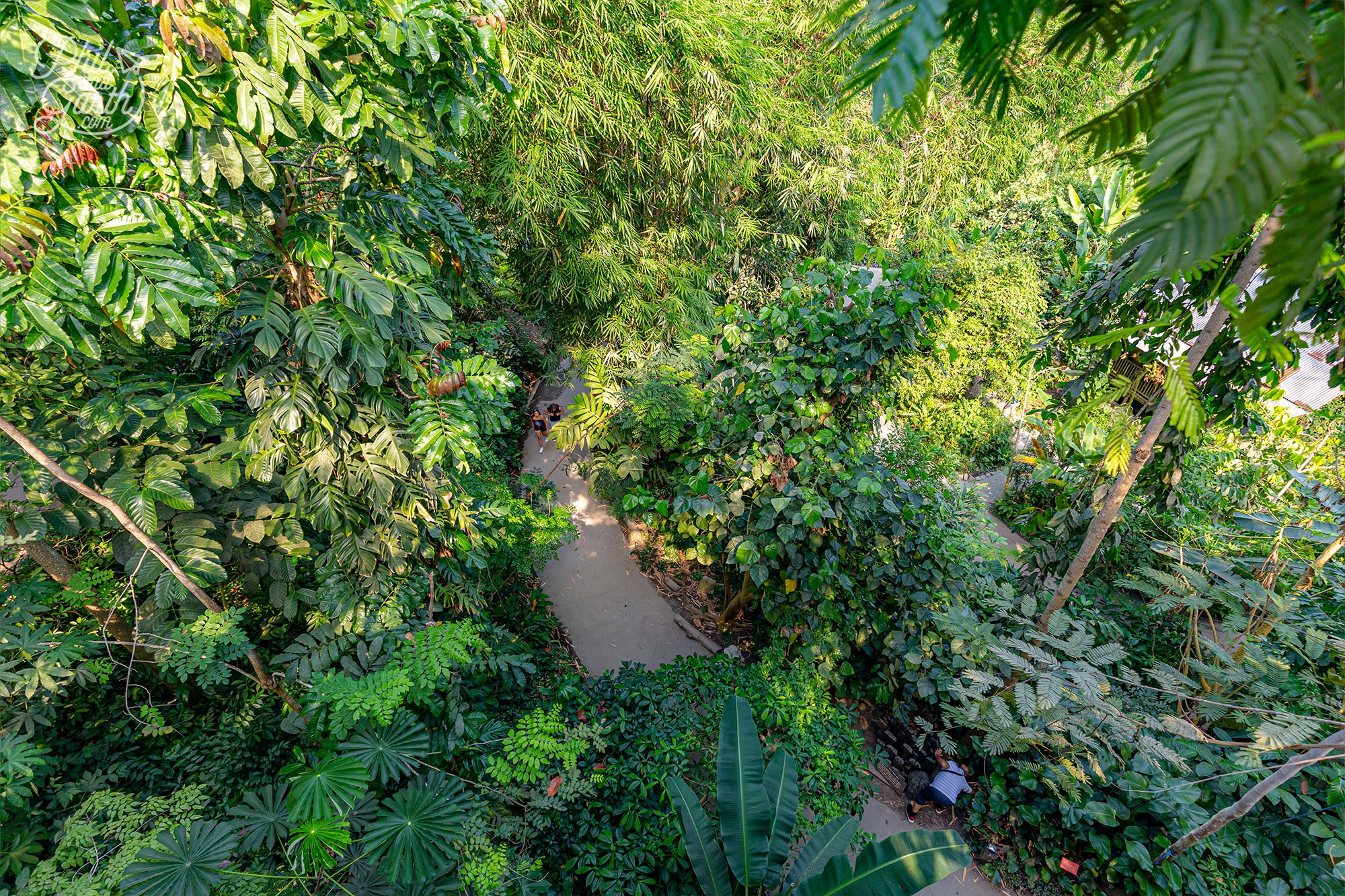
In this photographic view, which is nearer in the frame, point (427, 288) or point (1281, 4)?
point (1281, 4)

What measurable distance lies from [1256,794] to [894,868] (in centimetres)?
176

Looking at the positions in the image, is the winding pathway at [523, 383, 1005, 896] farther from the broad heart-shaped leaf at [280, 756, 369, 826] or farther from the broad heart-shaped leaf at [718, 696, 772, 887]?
the broad heart-shaped leaf at [280, 756, 369, 826]

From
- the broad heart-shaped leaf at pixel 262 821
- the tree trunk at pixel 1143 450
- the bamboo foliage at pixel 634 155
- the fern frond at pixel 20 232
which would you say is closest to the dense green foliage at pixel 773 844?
the tree trunk at pixel 1143 450

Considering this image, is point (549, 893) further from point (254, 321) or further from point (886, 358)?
point (886, 358)

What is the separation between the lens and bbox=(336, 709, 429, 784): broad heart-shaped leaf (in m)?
2.35

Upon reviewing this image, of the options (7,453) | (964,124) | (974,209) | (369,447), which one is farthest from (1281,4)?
(974,209)

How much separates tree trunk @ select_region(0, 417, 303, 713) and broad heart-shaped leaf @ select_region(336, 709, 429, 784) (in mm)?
557

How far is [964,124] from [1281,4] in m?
9.47

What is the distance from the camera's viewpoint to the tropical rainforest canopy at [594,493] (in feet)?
4.35

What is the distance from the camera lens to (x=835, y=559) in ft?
11.6

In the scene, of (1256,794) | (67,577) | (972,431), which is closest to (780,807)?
(1256,794)

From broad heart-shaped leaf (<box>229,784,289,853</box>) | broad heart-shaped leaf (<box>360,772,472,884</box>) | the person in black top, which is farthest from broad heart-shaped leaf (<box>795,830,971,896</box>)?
the person in black top

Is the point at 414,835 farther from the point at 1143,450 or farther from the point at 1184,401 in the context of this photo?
the point at 1143,450

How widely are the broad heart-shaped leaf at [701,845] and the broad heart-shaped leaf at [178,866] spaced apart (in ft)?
5.82
